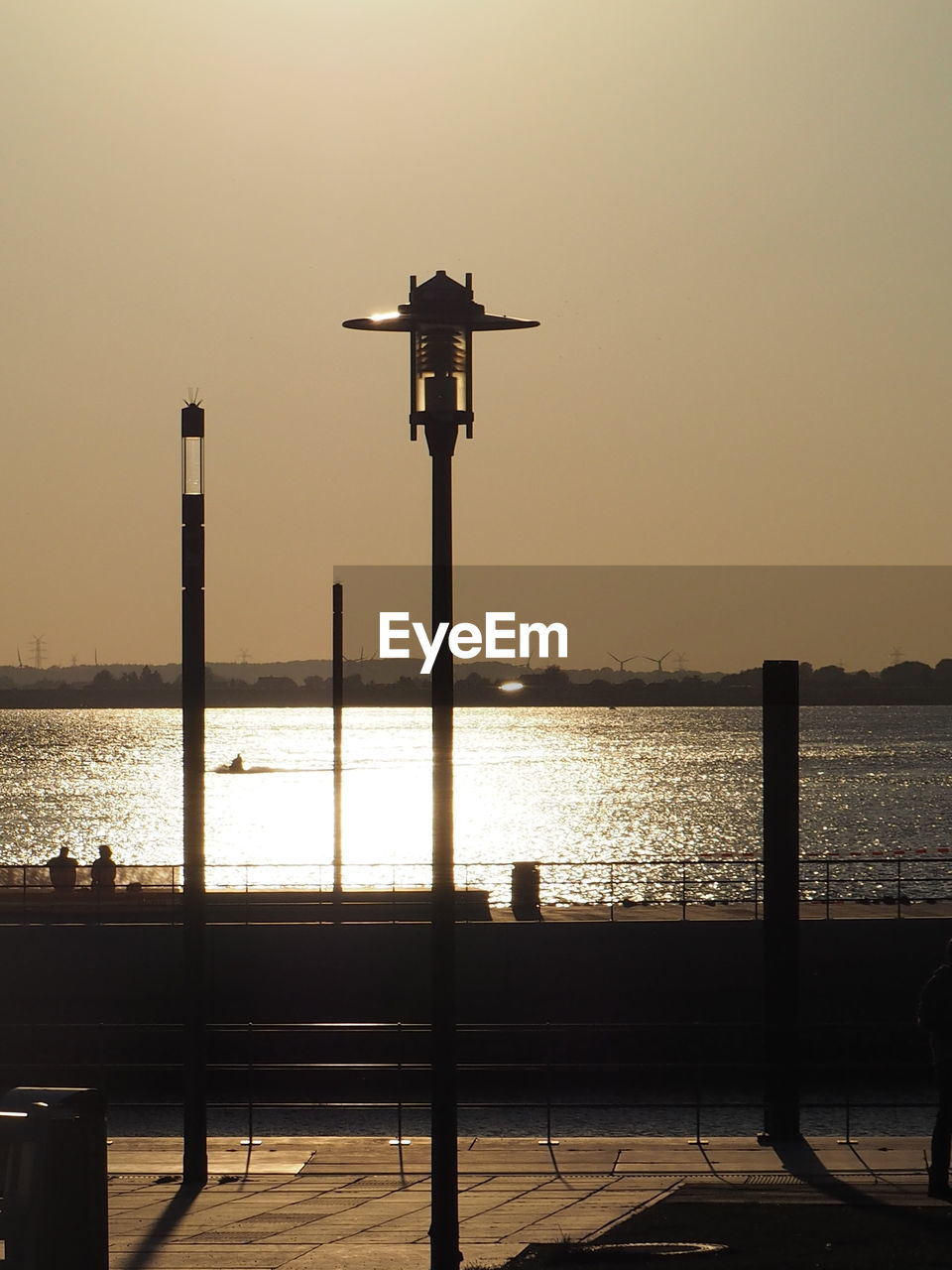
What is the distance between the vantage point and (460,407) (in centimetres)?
1098

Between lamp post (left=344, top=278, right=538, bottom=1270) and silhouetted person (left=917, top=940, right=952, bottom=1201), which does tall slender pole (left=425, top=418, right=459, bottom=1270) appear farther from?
silhouetted person (left=917, top=940, right=952, bottom=1201)

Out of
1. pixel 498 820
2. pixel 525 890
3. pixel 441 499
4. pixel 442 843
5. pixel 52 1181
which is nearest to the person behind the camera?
pixel 52 1181

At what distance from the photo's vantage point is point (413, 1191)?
1398cm

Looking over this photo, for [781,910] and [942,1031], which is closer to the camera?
[942,1031]

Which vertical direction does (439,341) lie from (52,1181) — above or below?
above

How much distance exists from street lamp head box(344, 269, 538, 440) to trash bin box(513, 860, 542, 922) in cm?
2393

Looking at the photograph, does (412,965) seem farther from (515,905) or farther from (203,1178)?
(203,1178)

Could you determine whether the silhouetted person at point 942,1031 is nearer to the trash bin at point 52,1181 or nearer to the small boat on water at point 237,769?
the trash bin at point 52,1181

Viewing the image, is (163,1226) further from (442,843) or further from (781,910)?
(781,910)

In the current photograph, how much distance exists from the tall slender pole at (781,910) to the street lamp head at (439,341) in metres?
7.47

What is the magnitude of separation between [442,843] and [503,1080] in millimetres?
19367

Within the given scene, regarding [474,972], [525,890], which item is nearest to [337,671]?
[525,890]

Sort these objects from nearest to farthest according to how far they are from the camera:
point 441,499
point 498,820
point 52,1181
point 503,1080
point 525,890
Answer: point 52,1181, point 441,499, point 503,1080, point 525,890, point 498,820

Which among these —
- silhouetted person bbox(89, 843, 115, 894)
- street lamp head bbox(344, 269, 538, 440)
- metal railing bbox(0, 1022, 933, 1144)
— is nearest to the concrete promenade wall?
metal railing bbox(0, 1022, 933, 1144)
